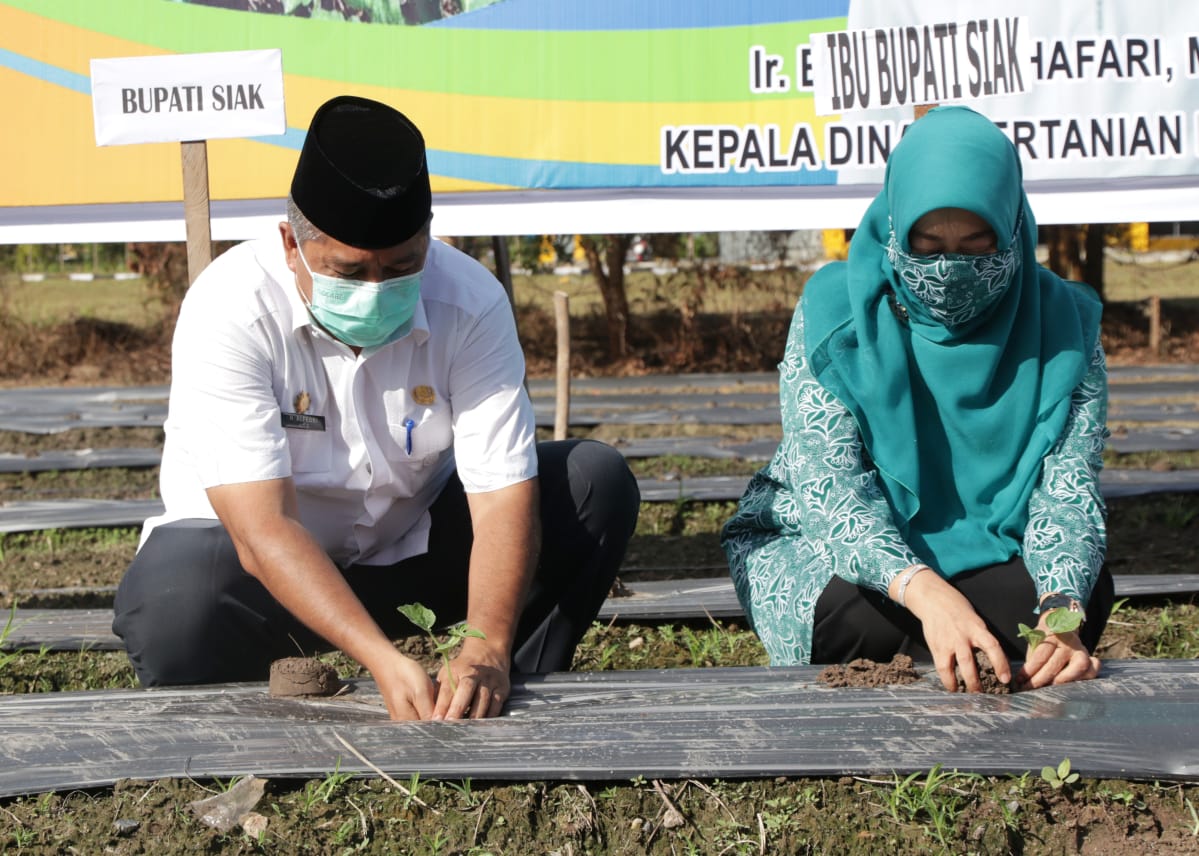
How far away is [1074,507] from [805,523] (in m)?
0.51

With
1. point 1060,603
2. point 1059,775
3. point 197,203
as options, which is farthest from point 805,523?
point 197,203

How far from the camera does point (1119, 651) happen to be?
3387 millimetres

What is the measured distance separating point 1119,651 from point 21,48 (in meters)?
3.96

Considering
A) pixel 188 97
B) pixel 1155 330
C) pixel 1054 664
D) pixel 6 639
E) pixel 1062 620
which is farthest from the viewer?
pixel 1155 330

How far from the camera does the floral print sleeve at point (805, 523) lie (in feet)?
7.92

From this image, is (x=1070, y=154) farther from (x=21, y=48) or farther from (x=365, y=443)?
(x=21, y=48)

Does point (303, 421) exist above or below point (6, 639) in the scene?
above

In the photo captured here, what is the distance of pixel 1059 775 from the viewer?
1997mm

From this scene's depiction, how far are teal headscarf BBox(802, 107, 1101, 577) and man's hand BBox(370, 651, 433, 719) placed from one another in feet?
3.17

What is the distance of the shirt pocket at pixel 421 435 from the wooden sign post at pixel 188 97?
2.64ft

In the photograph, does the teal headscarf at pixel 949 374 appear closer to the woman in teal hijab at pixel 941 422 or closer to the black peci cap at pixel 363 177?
the woman in teal hijab at pixel 941 422

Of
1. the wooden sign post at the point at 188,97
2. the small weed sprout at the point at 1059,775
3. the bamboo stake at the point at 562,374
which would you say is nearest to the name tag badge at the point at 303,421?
the wooden sign post at the point at 188,97

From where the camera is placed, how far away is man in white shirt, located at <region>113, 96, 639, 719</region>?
2.30m

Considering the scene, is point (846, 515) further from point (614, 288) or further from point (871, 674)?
point (614, 288)
